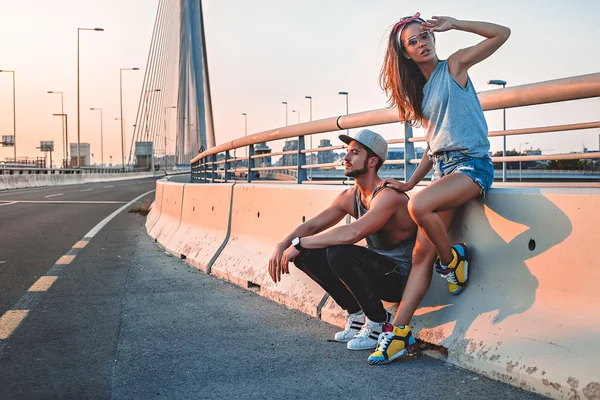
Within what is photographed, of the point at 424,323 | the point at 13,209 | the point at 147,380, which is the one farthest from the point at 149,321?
the point at 13,209

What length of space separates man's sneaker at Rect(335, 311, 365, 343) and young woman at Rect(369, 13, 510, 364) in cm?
53

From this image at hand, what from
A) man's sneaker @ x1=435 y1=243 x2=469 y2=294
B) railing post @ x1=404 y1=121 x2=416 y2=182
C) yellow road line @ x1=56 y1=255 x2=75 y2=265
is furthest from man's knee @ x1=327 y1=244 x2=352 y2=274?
yellow road line @ x1=56 y1=255 x2=75 y2=265

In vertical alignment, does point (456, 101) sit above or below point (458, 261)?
above

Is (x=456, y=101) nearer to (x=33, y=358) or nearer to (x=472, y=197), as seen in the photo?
(x=472, y=197)

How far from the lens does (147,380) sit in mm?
3775

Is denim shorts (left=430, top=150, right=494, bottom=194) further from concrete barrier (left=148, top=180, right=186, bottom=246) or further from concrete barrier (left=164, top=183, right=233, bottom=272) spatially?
concrete barrier (left=148, top=180, right=186, bottom=246)

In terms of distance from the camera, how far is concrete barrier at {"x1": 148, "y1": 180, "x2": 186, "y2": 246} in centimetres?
1001

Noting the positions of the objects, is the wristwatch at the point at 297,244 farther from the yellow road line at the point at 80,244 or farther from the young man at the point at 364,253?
the yellow road line at the point at 80,244

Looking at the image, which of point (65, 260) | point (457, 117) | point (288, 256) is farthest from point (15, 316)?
point (457, 117)

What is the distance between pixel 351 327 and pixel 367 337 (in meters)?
0.27

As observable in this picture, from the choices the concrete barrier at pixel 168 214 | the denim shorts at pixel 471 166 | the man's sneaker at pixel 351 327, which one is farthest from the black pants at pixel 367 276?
the concrete barrier at pixel 168 214

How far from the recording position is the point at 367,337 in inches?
171

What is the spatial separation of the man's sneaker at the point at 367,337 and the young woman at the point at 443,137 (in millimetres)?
287

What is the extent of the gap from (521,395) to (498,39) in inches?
72.7
